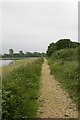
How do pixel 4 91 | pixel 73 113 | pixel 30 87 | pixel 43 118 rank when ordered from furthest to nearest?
1. pixel 30 87
2. pixel 73 113
3. pixel 43 118
4. pixel 4 91

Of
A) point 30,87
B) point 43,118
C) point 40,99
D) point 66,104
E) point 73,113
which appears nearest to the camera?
point 43,118

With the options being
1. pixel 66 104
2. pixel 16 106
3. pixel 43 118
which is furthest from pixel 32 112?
pixel 66 104

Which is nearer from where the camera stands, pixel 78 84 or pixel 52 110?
pixel 52 110

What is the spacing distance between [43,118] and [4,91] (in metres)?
1.58

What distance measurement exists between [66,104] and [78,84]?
1.61 meters

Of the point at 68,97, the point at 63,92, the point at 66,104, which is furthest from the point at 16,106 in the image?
the point at 63,92

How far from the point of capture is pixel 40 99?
11016mm

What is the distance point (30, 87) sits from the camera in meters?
12.4

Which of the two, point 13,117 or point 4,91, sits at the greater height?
point 4,91

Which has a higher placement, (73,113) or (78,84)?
(78,84)

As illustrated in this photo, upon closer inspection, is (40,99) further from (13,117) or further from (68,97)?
(13,117)

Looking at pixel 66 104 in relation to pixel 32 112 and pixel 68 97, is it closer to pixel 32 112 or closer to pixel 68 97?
pixel 68 97

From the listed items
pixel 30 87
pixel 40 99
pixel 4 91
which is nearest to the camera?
pixel 4 91

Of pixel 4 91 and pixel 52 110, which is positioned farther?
pixel 52 110
